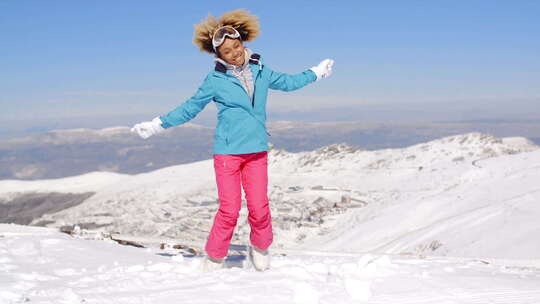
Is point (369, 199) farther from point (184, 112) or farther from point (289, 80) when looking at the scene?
point (184, 112)

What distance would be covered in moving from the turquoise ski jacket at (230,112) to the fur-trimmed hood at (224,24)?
0.36 m

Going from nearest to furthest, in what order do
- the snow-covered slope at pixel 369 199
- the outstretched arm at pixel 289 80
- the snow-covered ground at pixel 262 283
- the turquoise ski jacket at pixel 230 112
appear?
the snow-covered ground at pixel 262 283
the turquoise ski jacket at pixel 230 112
the outstretched arm at pixel 289 80
the snow-covered slope at pixel 369 199

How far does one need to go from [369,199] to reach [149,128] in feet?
36.4

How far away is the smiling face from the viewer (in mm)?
4059

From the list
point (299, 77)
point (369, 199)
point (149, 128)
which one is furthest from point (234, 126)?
point (369, 199)

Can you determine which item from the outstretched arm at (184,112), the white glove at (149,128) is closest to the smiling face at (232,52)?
the outstretched arm at (184,112)

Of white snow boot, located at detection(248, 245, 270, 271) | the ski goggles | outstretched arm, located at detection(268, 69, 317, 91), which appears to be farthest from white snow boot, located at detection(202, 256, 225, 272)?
the ski goggles

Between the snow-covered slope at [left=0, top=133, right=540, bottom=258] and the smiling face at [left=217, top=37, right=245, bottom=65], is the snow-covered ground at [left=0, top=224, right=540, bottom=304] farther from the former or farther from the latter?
the snow-covered slope at [left=0, top=133, right=540, bottom=258]

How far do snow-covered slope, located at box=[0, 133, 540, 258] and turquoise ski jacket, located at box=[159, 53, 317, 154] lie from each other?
13.5 feet

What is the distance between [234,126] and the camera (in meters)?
3.97

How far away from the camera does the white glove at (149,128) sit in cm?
406

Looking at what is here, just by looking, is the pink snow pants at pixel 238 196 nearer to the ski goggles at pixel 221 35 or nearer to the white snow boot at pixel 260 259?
the white snow boot at pixel 260 259

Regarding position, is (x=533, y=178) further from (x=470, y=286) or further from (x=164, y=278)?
(x=164, y=278)

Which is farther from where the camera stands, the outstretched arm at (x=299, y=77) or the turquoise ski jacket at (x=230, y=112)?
the outstretched arm at (x=299, y=77)
